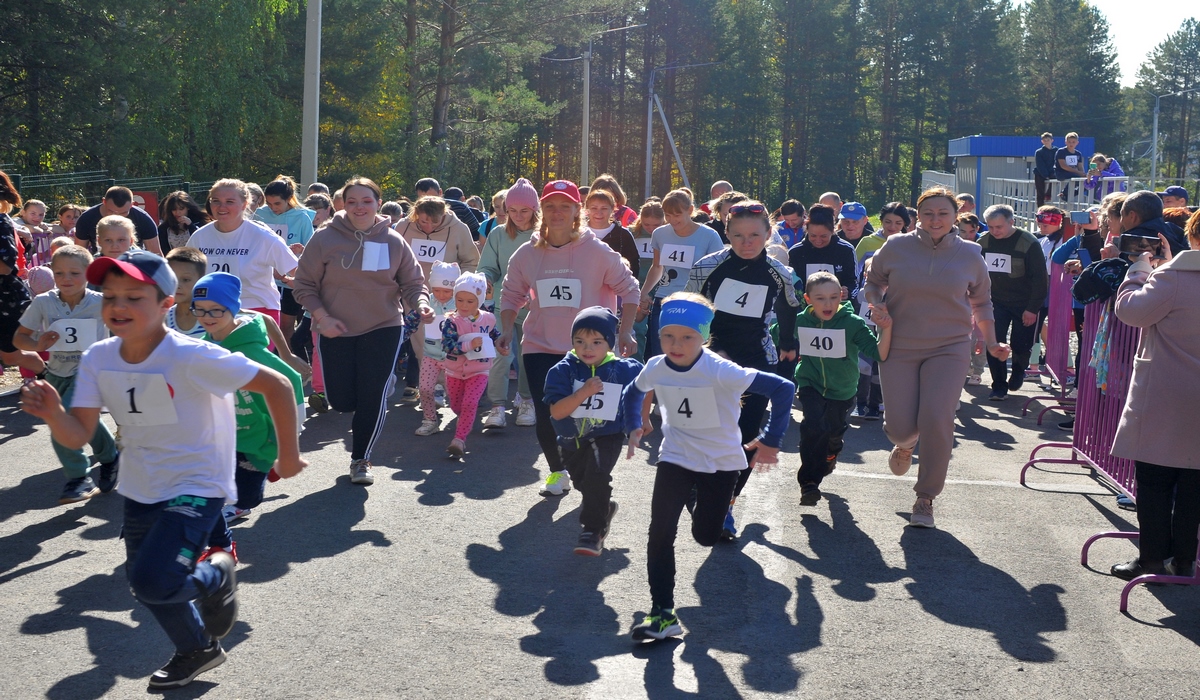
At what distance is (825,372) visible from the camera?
7.65 meters

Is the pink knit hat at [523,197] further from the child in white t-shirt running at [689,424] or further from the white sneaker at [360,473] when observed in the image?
the child in white t-shirt running at [689,424]

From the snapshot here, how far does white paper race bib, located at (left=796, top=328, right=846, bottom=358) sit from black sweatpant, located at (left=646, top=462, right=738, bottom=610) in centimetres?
243

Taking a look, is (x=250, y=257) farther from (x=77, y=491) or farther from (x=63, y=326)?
(x=77, y=491)

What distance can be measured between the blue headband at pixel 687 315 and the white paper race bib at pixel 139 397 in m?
2.01

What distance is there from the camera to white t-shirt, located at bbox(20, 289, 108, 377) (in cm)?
754

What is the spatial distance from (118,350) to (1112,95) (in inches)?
3416

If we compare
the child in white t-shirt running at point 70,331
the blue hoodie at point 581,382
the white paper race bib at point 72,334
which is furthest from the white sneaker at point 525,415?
the blue hoodie at point 581,382

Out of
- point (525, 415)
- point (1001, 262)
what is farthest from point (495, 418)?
point (1001, 262)

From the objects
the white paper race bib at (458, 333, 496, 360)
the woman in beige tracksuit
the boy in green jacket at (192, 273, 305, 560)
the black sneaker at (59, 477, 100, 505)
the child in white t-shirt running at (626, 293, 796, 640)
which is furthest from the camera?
the white paper race bib at (458, 333, 496, 360)

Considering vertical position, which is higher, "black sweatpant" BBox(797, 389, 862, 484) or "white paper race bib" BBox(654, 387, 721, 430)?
"white paper race bib" BBox(654, 387, 721, 430)

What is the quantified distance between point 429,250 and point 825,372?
4.56m

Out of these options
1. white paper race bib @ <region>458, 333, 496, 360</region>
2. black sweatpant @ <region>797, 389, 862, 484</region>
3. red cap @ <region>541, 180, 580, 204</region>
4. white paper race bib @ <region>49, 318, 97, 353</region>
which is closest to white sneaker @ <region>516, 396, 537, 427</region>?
white paper race bib @ <region>458, 333, 496, 360</region>

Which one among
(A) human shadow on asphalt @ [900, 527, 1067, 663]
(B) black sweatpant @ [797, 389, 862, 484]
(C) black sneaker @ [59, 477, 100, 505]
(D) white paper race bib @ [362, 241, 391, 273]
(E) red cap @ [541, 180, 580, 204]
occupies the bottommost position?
(A) human shadow on asphalt @ [900, 527, 1067, 663]

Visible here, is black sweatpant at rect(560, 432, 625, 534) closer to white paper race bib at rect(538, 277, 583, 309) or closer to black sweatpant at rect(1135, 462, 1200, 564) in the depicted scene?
white paper race bib at rect(538, 277, 583, 309)
